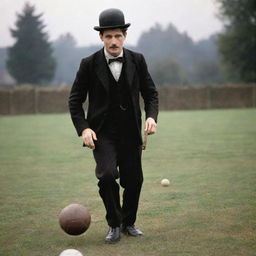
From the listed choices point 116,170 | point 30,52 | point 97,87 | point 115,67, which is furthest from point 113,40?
point 30,52

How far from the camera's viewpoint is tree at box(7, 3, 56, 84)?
75.2m

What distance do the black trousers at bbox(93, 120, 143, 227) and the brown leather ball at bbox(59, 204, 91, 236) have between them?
0.28m

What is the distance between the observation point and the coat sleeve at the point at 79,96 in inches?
234

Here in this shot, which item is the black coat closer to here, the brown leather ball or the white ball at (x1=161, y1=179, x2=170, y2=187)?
the brown leather ball

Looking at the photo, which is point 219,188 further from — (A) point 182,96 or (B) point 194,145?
(A) point 182,96

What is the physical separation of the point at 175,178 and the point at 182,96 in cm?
3743

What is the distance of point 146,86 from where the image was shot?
6207 mm

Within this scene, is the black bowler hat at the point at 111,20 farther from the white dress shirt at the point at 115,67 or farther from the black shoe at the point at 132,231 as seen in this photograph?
the black shoe at the point at 132,231

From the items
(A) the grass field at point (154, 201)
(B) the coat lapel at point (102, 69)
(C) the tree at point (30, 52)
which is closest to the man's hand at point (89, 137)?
(B) the coat lapel at point (102, 69)

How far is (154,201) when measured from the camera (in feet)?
26.8

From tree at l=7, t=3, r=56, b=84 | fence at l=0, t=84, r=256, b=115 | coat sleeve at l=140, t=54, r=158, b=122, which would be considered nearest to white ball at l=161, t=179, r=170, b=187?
coat sleeve at l=140, t=54, r=158, b=122

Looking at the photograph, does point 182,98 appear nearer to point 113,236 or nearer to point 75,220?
point 113,236

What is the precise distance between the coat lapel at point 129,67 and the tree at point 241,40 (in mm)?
54875

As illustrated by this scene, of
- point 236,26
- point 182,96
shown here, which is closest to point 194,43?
point 236,26
